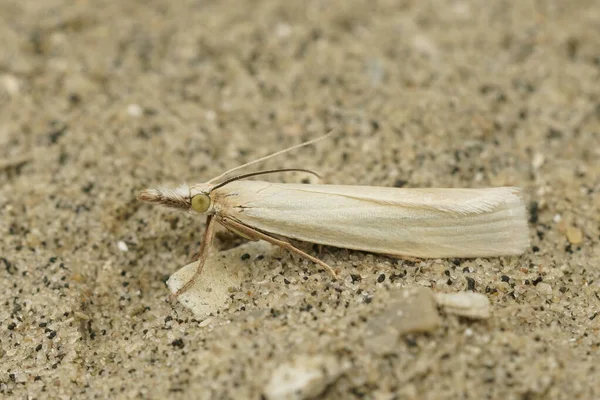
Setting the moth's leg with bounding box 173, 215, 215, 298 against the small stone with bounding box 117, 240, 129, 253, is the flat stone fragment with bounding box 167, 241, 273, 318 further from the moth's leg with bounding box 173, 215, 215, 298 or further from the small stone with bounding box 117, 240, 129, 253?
the small stone with bounding box 117, 240, 129, 253

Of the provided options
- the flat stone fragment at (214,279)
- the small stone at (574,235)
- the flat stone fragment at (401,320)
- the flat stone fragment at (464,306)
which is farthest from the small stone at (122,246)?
the small stone at (574,235)

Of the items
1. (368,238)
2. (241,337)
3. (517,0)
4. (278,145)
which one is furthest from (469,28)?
(241,337)

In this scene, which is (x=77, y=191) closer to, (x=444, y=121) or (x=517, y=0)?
(x=444, y=121)

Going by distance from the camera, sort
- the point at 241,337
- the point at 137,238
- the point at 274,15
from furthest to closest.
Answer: the point at 274,15, the point at 137,238, the point at 241,337

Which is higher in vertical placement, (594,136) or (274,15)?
(274,15)

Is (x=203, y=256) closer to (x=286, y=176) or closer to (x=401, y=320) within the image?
(x=286, y=176)

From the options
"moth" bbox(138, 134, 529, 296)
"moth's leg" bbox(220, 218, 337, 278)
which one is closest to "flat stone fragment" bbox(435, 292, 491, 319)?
"moth" bbox(138, 134, 529, 296)

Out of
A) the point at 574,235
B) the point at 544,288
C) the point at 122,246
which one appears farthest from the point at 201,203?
the point at 574,235
